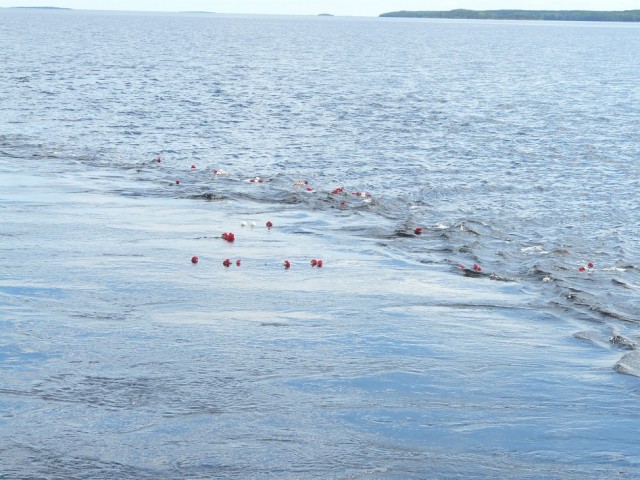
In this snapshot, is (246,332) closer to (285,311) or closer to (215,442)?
(285,311)

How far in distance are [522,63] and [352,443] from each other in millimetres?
82023

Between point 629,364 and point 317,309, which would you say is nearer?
point 629,364

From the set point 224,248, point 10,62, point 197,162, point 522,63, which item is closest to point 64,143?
point 197,162

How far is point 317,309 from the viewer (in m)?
12.4

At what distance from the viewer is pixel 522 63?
284 ft

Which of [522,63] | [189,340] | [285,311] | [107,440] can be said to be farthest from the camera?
[522,63]

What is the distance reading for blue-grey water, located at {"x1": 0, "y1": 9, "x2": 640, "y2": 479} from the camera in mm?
8570

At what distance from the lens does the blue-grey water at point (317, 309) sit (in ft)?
28.1

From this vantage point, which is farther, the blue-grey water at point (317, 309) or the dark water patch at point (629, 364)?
the dark water patch at point (629, 364)

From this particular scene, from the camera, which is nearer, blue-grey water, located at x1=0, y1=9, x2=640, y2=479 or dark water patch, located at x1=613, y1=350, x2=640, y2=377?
blue-grey water, located at x1=0, y1=9, x2=640, y2=479

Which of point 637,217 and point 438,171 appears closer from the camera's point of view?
point 637,217

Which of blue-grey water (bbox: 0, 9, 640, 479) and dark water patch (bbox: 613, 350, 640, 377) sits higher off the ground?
dark water patch (bbox: 613, 350, 640, 377)

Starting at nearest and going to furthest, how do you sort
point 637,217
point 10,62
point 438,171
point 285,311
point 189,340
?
point 189,340 → point 285,311 → point 637,217 → point 438,171 → point 10,62

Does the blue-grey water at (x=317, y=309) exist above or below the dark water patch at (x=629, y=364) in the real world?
below
